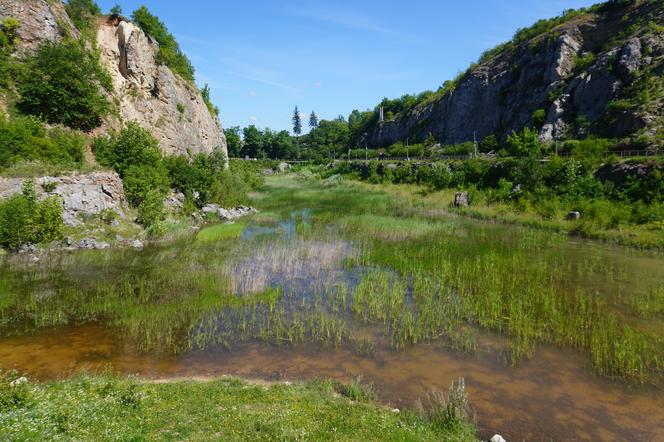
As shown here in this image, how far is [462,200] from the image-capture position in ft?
150

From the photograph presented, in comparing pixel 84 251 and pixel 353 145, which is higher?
pixel 353 145

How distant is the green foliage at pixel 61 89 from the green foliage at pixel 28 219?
11.1 metres

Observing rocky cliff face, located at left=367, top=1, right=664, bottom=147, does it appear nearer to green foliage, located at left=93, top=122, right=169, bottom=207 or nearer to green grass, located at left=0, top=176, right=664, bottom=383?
green grass, located at left=0, top=176, right=664, bottom=383

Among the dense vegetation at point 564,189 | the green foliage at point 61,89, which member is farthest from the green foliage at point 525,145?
the green foliage at point 61,89

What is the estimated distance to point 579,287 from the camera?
62.1 feet

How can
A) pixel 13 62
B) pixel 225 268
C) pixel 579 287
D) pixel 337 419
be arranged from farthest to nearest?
pixel 13 62 < pixel 225 268 < pixel 579 287 < pixel 337 419

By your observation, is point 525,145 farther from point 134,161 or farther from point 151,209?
point 134,161

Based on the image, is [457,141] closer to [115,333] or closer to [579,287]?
[579,287]

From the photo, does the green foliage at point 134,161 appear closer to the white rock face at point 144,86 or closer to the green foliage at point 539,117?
the white rock face at point 144,86

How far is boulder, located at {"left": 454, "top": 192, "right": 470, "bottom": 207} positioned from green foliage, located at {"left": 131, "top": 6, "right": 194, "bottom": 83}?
40618 millimetres

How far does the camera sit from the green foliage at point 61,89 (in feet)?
107

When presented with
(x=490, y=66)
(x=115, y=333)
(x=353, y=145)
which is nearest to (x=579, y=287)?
(x=115, y=333)

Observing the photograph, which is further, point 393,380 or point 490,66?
point 490,66

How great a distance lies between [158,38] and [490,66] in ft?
226
